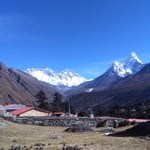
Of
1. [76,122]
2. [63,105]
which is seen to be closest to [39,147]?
[76,122]

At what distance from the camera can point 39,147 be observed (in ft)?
104

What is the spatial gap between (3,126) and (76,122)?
17644mm

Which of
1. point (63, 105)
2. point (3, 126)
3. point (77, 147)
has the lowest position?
point (77, 147)

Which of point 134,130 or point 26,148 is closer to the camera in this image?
point 26,148

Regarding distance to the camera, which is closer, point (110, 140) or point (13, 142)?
point (110, 140)

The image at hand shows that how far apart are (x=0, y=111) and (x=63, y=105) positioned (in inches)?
2892

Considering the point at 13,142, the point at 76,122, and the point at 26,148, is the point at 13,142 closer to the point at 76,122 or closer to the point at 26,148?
the point at 26,148

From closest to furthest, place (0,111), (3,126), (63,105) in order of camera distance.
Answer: (3,126) → (0,111) → (63,105)

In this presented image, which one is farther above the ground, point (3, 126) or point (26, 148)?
point (3, 126)

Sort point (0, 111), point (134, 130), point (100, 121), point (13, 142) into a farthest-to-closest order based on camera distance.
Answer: point (0, 111) → point (100, 121) → point (134, 130) → point (13, 142)

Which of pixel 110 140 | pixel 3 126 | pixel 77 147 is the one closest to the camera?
pixel 77 147

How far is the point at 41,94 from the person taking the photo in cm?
14362

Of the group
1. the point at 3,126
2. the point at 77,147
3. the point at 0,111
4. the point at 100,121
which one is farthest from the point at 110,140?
the point at 0,111

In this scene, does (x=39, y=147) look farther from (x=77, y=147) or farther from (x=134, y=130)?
(x=134, y=130)
